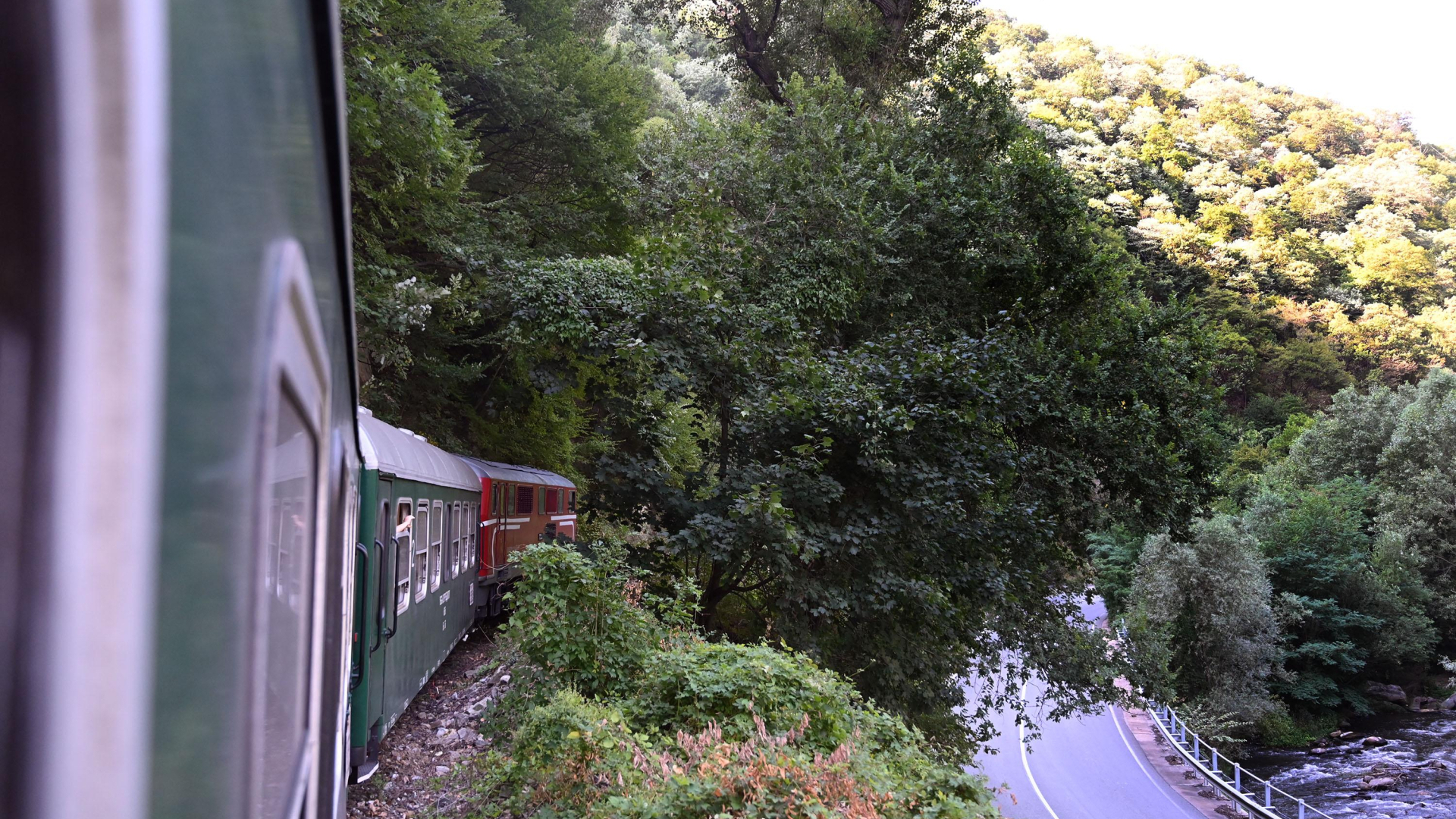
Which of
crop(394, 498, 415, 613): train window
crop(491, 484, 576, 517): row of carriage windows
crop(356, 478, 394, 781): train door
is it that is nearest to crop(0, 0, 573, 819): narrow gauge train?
crop(356, 478, 394, 781): train door

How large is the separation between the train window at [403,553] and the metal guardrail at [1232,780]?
14250mm

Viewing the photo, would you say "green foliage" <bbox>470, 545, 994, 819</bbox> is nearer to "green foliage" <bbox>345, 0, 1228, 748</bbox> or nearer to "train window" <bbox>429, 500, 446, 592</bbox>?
"green foliage" <bbox>345, 0, 1228, 748</bbox>

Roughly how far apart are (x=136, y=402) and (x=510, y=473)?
45.1 feet

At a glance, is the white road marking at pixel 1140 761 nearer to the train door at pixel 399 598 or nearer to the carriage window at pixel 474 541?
the carriage window at pixel 474 541

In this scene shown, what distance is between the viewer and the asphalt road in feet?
80.5

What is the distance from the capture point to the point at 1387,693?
3400cm

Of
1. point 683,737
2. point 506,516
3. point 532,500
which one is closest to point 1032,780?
point 532,500

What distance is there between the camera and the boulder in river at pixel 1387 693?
33.9m

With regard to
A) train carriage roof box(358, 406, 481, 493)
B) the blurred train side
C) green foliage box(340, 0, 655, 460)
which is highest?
green foliage box(340, 0, 655, 460)

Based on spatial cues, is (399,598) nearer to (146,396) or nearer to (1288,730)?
(146,396)

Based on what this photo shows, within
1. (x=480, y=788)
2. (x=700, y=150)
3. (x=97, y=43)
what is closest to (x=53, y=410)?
(x=97, y=43)

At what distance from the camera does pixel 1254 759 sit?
96.2ft

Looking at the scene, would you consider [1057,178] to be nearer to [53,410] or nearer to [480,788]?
[480,788]

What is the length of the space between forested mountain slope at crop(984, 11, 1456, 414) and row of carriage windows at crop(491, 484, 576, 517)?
36.0m
